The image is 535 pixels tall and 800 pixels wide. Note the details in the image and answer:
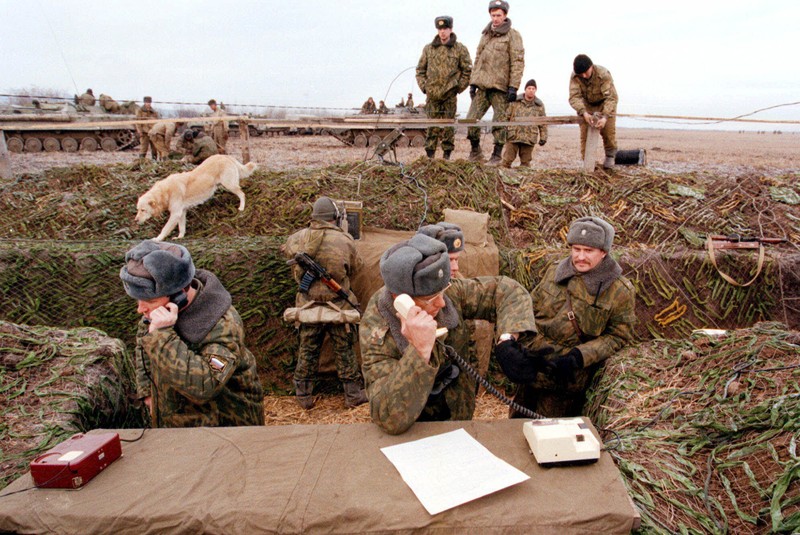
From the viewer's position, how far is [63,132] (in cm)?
1914

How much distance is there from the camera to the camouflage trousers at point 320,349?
4.73 m

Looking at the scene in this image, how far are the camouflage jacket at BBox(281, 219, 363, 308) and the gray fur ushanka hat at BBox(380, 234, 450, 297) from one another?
98.7 inches

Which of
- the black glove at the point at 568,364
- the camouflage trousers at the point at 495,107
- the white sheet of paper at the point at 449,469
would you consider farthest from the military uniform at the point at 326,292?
the camouflage trousers at the point at 495,107

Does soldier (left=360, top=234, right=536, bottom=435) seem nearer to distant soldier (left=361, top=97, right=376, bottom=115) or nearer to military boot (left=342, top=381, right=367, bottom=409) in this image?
military boot (left=342, top=381, right=367, bottom=409)

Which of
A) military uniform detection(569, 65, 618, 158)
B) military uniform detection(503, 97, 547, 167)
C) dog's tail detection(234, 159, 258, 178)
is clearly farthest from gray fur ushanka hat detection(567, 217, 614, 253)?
dog's tail detection(234, 159, 258, 178)

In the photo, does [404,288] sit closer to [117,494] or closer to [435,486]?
[435,486]

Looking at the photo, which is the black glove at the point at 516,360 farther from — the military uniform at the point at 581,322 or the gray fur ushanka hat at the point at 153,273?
the gray fur ushanka hat at the point at 153,273

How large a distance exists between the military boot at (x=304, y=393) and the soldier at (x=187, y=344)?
211 cm

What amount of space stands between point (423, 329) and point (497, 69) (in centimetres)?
688

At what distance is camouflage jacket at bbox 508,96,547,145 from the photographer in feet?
25.6

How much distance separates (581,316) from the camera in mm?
3088

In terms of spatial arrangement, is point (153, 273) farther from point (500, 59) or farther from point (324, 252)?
point (500, 59)

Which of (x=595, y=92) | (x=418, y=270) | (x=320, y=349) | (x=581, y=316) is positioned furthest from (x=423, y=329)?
(x=595, y=92)

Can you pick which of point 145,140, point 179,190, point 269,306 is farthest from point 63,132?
point 269,306
